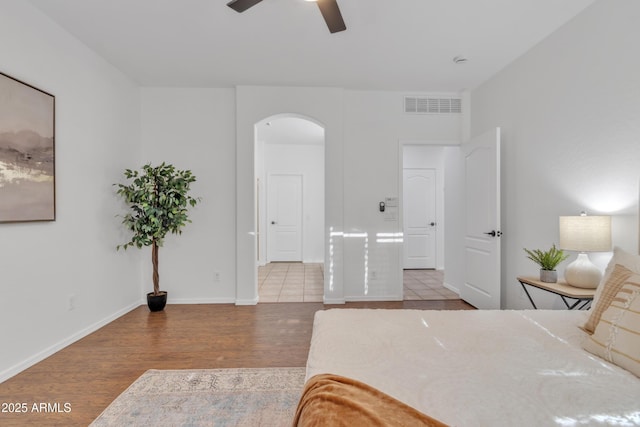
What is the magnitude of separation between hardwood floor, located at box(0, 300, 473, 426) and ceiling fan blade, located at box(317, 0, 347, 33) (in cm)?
258

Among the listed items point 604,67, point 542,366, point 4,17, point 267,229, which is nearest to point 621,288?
point 542,366

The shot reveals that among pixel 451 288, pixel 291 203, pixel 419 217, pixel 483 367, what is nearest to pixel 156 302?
pixel 483 367

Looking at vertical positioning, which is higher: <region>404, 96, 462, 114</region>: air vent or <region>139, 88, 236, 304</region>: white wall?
<region>404, 96, 462, 114</region>: air vent

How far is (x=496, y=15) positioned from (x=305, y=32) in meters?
1.63

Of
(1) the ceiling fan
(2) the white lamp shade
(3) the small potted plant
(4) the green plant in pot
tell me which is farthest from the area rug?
(1) the ceiling fan

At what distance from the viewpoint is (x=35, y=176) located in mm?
2406

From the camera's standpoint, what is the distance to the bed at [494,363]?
89 cm

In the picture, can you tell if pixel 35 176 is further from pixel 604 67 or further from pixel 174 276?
pixel 604 67

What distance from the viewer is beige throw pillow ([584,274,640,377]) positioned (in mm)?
1136

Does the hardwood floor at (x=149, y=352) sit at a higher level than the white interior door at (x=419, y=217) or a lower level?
lower

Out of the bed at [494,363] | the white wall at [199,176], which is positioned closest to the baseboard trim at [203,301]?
the white wall at [199,176]

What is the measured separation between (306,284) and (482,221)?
2.82 metres

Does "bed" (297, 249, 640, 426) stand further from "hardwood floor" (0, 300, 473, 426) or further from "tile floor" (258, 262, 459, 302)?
"tile floor" (258, 262, 459, 302)

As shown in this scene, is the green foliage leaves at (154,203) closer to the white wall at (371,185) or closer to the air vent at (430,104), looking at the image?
the white wall at (371,185)
